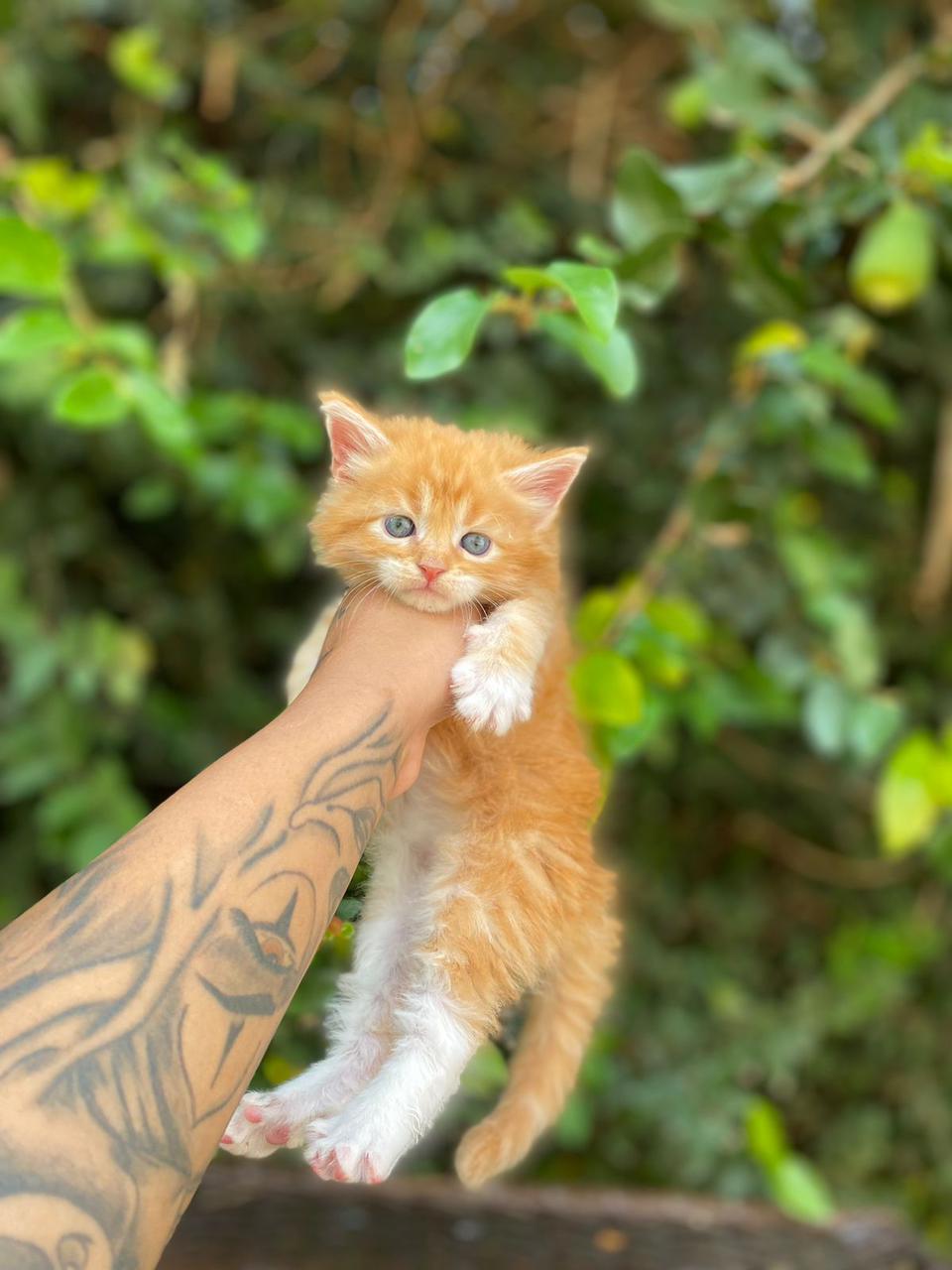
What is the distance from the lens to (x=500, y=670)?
0.57m

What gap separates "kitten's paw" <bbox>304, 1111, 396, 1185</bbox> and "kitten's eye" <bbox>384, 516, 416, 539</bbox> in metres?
0.28

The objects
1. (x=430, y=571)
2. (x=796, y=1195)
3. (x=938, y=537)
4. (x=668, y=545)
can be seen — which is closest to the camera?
(x=430, y=571)

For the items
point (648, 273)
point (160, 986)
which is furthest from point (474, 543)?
point (648, 273)

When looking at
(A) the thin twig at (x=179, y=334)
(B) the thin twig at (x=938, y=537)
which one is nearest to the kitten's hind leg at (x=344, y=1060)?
(A) the thin twig at (x=179, y=334)

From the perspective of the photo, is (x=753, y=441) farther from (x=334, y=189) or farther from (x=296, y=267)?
(x=334, y=189)

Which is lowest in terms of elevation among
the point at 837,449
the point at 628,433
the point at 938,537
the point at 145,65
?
the point at 938,537

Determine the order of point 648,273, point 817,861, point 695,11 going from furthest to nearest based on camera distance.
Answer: point 817,861
point 695,11
point 648,273

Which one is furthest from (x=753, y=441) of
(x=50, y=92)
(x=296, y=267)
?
(x=50, y=92)

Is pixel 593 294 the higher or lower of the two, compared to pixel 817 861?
higher

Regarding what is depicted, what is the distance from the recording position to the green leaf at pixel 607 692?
0.82 metres

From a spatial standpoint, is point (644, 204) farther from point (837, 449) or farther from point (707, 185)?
point (837, 449)

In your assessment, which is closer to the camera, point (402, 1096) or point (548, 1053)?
point (402, 1096)

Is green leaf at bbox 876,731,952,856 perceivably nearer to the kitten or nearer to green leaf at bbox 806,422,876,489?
green leaf at bbox 806,422,876,489

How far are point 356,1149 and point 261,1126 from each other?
7 cm
